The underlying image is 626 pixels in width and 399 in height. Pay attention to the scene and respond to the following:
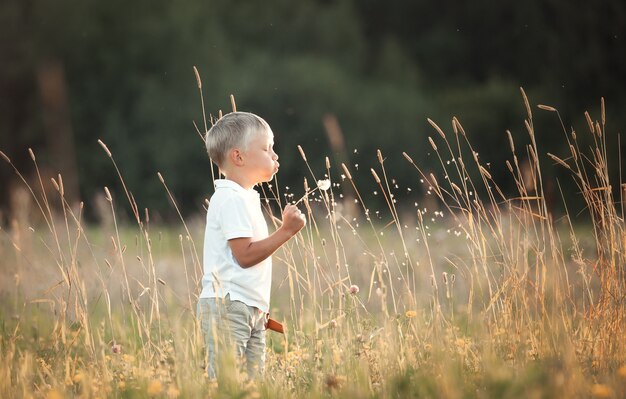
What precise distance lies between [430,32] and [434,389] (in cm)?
2357

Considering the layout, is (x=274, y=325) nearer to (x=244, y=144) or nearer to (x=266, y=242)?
(x=266, y=242)

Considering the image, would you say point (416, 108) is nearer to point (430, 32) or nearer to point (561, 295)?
point (430, 32)

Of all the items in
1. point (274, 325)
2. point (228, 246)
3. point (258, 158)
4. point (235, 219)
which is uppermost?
point (258, 158)

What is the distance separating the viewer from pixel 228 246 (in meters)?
3.62

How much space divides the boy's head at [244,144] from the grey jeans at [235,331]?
0.54 metres

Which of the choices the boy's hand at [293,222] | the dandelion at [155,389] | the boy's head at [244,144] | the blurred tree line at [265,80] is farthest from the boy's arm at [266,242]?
the blurred tree line at [265,80]

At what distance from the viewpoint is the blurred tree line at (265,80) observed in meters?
23.2

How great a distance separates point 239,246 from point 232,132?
0.47m

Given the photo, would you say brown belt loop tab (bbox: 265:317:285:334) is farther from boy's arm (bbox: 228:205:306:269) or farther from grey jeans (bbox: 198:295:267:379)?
boy's arm (bbox: 228:205:306:269)

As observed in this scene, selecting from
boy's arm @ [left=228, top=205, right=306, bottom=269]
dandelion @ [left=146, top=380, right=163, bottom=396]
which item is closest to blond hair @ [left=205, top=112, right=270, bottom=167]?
boy's arm @ [left=228, top=205, right=306, bottom=269]

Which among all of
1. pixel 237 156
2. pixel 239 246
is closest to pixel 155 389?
pixel 239 246

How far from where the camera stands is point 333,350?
12.8 ft

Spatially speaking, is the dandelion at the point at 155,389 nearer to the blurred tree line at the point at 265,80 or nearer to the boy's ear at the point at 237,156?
the boy's ear at the point at 237,156

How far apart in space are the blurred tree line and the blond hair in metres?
18.8
